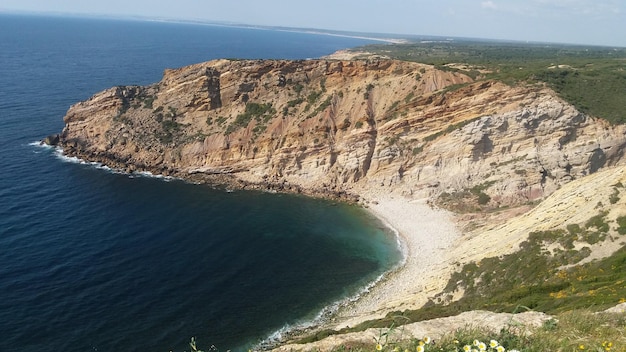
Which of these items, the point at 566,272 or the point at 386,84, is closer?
the point at 566,272

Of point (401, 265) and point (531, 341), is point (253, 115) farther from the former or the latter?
point (531, 341)

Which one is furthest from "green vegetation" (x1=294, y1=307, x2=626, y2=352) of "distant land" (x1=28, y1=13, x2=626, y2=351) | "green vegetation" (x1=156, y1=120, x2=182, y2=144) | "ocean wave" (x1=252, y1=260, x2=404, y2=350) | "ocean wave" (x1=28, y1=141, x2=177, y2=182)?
"green vegetation" (x1=156, y1=120, x2=182, y2=144)

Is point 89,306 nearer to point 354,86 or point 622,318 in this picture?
point 622,318

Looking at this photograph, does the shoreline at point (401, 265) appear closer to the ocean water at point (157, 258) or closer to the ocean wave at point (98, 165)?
the ocean wave at point (98, 165)

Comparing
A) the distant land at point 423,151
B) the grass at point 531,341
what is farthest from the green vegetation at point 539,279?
the grass at point 531,341

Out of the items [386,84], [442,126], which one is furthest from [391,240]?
[386,84]
